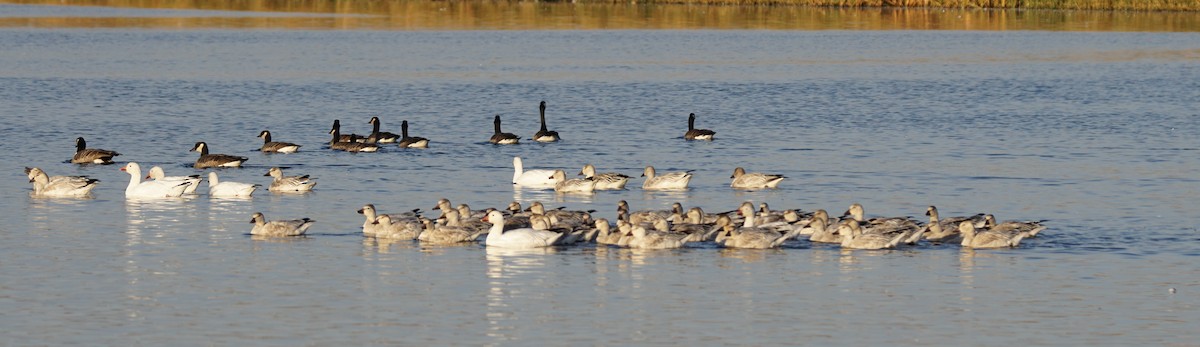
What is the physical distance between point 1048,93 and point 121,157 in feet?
83.9

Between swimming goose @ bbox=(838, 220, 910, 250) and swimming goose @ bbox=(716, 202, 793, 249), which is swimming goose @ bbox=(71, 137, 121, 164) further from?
swimming goose @ bbox=(838, 220, 910, 250)

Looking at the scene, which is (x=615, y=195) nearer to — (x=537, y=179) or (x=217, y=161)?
(x=537, y=179)

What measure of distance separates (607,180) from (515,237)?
6.08 meters

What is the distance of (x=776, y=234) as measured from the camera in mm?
21031

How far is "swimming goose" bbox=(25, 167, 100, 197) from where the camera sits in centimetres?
2548

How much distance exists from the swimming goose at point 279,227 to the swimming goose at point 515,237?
93.1 inches

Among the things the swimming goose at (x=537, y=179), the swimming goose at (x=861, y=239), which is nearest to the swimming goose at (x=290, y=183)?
the swimming goose at (x=537, y=179)

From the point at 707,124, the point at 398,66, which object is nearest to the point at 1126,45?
the point at 398,66

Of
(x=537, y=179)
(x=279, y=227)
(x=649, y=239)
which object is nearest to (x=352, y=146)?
(x=537, y=179)

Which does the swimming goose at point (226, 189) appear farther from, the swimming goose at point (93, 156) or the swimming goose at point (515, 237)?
the swimming goose at point (515, 237)

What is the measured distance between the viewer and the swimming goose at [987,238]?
20.9 meters

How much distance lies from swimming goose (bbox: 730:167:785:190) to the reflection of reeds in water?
52726mm

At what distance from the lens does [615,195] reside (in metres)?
26.6

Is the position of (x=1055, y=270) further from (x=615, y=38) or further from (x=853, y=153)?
(x=615, y=38)
